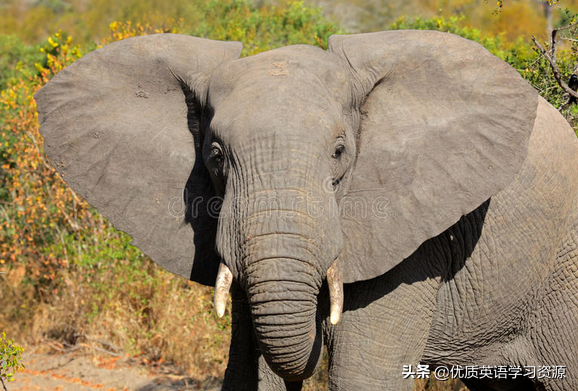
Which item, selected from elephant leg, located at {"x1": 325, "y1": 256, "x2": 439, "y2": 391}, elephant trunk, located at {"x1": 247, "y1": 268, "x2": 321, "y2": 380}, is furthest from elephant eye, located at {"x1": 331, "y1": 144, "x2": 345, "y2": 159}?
elephant leg, located at {"x1": 325, "y1": 256, "x2": 439, "y2": 391}

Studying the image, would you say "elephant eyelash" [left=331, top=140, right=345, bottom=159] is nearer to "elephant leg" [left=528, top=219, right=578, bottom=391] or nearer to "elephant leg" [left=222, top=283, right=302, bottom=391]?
"elephant leg" [left=222, top=283, right=302, bottom=391]

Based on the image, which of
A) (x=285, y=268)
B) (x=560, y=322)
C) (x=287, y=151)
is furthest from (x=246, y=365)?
(x=560, y=322)

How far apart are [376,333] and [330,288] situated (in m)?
0.59

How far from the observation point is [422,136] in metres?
3.53

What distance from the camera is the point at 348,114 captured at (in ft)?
11.4

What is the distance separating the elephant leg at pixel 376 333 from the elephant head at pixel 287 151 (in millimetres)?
208

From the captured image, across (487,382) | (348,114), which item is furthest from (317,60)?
(487,382)

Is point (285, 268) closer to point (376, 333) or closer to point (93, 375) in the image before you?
point (376, 333)

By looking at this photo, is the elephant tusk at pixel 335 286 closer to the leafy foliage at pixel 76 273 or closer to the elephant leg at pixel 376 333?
the elephant leg at pixel 376 333

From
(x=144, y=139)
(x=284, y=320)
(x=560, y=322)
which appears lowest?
(x=284, y=320)

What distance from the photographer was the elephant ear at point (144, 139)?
12.3ft

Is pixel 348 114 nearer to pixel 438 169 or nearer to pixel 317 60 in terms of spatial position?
pixel 317 60

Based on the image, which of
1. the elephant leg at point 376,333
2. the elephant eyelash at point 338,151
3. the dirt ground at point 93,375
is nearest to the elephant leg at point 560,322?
the elephant leg at point 376,333

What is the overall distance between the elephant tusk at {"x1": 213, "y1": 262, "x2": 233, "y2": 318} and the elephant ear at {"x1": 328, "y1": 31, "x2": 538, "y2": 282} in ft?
2.10
